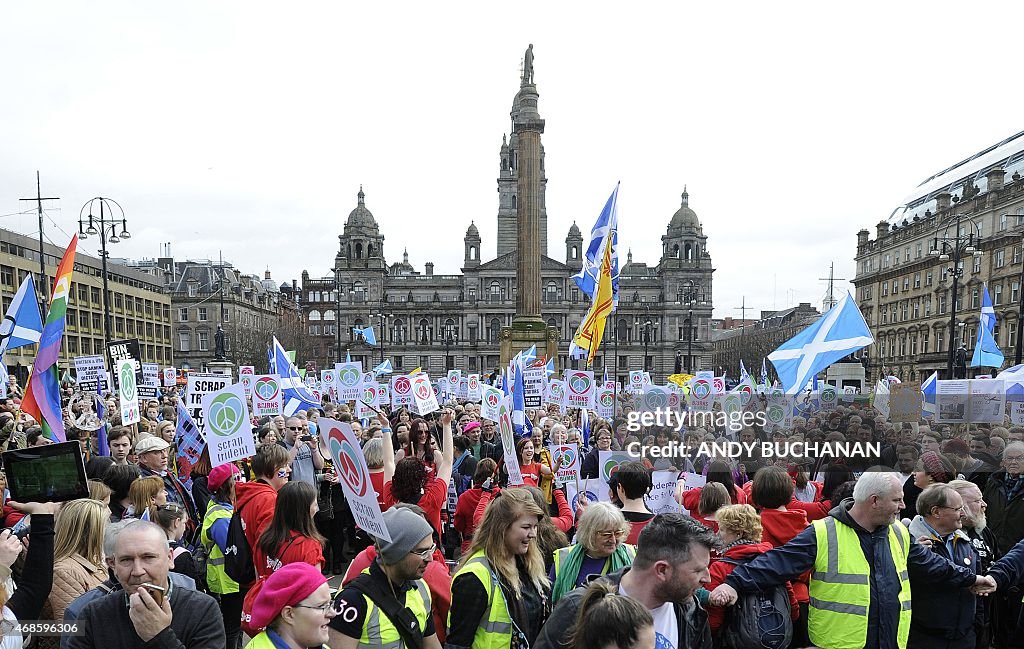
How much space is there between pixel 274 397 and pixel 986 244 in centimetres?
4857

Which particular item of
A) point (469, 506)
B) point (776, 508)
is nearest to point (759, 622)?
point (776, 508)

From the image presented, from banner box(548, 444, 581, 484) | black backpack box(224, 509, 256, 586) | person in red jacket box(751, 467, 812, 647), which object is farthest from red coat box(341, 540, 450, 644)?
banner box(548, 444, 581, 484)

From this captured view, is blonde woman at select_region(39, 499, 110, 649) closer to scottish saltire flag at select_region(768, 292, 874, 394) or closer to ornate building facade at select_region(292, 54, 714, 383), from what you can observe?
scottish saltire flag at select_region(768, 292, 874, 394)

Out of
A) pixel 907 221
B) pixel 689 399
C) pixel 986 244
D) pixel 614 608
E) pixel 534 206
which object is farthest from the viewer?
pixel 907 221

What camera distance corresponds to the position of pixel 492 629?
3283 millimetres

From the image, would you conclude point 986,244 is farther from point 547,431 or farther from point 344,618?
point 344,618

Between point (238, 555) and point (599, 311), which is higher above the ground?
point (599, 311)

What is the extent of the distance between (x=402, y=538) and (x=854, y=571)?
225cm

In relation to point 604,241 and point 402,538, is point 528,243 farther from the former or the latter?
point 402,538

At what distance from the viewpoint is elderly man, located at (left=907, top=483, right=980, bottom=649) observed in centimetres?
410

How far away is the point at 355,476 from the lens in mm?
3639

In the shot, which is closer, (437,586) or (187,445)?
(437,586)

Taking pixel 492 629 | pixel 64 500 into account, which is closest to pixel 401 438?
pixel 64 500

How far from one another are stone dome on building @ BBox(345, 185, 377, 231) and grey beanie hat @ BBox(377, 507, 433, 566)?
317 feet
